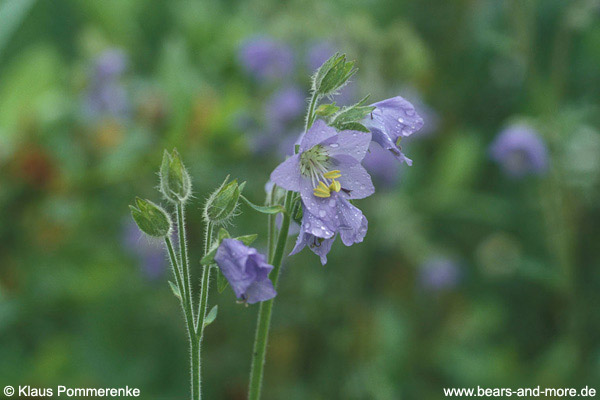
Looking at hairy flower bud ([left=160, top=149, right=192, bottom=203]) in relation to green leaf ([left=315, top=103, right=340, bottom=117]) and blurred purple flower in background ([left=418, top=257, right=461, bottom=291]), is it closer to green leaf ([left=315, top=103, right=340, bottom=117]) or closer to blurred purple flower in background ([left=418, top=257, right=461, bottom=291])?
green leaf ([left=315, top=103, right=340, bottom=117])

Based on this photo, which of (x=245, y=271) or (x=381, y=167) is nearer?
(x=245, y=271)

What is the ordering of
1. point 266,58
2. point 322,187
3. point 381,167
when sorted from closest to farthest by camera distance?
point 322,187
point 381,167
point 266,58

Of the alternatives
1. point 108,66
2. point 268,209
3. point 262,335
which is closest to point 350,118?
point 268,209

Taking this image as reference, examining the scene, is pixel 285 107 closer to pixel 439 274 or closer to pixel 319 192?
pixel 439 274

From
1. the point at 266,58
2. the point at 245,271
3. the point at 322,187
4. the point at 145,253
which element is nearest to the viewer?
the point at 245,271

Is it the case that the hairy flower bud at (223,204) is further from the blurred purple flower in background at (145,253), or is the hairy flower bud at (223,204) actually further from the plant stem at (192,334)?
the blurred purple flower in background at (145,253)

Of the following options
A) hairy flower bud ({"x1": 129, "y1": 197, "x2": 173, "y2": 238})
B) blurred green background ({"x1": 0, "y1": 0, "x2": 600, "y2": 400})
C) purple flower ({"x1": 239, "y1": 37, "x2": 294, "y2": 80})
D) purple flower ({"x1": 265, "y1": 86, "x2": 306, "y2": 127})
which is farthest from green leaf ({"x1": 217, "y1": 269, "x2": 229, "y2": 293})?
purple flower ({"x1": 239, "y1": 37, "x2": 294, "y2": 80})

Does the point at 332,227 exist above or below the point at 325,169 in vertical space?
below
